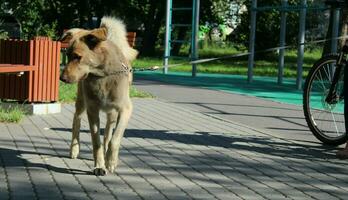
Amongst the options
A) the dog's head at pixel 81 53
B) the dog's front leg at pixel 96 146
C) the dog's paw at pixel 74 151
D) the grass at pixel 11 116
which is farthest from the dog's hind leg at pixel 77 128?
the grass at pixel 11 116

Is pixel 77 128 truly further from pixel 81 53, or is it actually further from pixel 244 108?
pixel 244 108

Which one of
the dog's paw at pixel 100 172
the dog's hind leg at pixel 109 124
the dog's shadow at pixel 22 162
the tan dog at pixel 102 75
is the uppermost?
the tan dog at pixel 102 75

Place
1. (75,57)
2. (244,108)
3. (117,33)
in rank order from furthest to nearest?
(244,108) < (117,33) < (75,57)

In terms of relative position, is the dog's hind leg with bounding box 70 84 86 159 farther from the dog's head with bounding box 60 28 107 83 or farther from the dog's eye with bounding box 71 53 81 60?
the dog's eye with bounding box 71 53 81 60

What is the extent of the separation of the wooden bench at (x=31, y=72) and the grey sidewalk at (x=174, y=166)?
817 mm

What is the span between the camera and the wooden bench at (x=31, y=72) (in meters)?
10.1

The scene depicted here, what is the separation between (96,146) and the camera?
611 centimetres

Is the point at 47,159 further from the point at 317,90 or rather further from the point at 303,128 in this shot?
the point at 303,128

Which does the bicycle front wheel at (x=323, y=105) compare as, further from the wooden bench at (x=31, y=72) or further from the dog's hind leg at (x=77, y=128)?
the wooden bench at (x=31, y=72)

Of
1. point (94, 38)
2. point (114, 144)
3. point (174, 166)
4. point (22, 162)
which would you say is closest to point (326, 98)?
point (174, 166)

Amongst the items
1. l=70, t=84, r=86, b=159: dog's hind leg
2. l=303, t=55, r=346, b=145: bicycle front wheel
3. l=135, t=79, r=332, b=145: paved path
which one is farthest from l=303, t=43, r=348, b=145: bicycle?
l=70, t=84, r=86, b=159: dog's hind leg

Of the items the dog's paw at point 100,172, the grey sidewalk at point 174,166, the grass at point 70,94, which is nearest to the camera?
the grey sidewalk at point 174,166

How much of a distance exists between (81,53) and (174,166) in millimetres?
1641

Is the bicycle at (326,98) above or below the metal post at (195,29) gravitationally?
below
